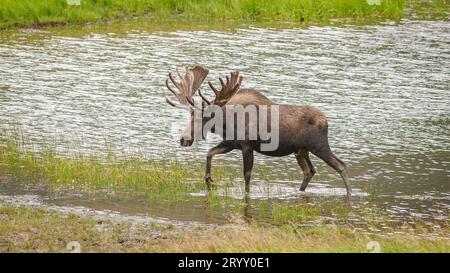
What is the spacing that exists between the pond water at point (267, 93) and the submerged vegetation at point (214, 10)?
62.3 inches

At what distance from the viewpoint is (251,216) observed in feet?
50.0

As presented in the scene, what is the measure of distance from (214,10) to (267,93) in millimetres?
11902

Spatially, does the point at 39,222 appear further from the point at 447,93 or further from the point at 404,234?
the point at 447,93

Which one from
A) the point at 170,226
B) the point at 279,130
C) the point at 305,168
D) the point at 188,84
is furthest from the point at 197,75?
the point at 170,226

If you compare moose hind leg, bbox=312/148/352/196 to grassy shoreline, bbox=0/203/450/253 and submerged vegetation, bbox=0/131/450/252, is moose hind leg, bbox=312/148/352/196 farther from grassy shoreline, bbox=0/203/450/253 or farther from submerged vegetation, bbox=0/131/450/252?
grassy shoreline, bbox=0/203/450/253

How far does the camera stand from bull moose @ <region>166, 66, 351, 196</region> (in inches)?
648

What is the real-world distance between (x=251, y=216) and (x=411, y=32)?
19680mm

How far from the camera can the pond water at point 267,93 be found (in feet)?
57.2

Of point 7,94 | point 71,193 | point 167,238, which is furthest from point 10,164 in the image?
point 7,94

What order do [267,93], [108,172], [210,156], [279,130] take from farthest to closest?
[267,93] < [108,172] < [210,156] < [279,130]

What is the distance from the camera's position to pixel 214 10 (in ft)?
118

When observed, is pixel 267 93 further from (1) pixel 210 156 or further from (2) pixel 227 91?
(1) pixel 210 156

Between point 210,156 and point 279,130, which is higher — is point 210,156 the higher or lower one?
the lower one

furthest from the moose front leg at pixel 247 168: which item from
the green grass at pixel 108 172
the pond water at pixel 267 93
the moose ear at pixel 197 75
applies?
the moose ear at pixel 197 75
